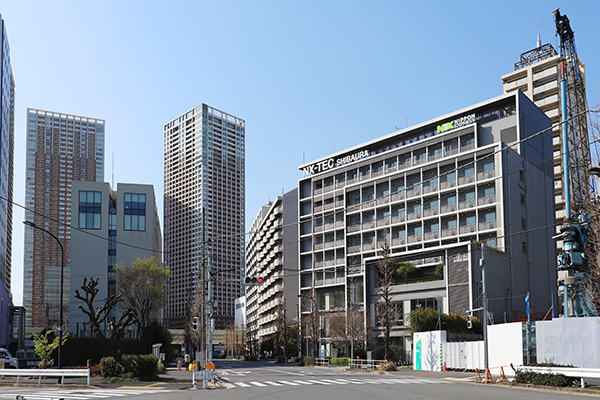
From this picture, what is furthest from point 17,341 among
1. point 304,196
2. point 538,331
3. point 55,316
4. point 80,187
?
point 538,331

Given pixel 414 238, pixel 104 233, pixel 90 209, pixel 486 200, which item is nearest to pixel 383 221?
pixel 414 238

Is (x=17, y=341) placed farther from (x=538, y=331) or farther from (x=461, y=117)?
(x=538, y=331)

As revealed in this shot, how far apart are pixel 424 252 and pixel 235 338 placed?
98.2 metres

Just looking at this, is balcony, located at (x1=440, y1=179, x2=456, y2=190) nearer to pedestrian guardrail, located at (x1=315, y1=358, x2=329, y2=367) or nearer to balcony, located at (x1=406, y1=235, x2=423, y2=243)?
balcony, located at (x1=406, y1=235, x2=423, y2=243)

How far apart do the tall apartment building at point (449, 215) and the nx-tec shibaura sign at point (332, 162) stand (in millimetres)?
496

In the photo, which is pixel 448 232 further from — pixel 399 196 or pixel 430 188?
pixel 399 196

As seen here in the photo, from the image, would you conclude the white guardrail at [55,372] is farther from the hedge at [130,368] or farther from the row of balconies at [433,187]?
the row of balconies at [433,187]

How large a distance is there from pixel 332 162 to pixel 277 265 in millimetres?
29008

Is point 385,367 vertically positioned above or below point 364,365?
above

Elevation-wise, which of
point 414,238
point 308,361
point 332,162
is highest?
point 332,162

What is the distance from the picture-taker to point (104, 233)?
8644 centimetres

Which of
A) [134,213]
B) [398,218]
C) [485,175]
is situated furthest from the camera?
[134,213]

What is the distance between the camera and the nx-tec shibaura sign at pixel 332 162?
87137 millimetres

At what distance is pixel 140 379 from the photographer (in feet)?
109
